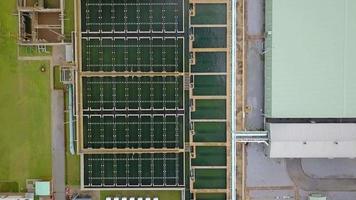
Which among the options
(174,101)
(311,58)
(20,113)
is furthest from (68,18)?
(311,58)

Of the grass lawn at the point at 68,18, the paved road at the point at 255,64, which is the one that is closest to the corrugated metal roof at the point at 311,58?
the paved road at the point at 255,64

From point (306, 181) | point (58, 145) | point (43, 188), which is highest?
point (58, 145)

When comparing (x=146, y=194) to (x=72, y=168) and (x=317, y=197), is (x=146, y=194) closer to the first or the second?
(x=72, y=168)

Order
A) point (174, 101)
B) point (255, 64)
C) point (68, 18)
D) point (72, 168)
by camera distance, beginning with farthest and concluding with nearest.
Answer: point (72, 168), point (255, 64), point (68, 18), point (174, 101)

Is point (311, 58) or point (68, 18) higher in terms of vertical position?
point (68, 18)

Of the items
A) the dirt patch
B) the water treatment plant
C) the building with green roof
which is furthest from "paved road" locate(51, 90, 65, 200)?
the building with green roof

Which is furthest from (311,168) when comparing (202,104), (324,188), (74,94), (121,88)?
(74,94)

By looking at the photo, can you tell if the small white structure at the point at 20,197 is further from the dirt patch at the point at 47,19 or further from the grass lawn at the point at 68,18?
the dirt patch at the point at 47,19

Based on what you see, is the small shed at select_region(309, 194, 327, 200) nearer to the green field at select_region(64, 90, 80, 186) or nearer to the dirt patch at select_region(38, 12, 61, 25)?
the green field at select_region(64, 90, 80, 186)
